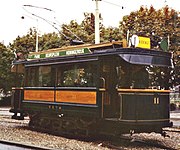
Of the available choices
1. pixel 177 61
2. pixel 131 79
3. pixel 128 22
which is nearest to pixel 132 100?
pixel 131 79

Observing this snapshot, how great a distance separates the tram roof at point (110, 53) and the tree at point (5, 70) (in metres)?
28.4

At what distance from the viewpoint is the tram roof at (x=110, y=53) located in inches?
460

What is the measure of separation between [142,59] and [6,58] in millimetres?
34873

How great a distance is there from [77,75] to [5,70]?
3160 cm

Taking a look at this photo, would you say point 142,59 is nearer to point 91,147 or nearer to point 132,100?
point 132,100

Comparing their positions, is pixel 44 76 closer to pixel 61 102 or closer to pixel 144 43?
pixel 61 102

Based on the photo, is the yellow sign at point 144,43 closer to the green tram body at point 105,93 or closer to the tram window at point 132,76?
the green tram body at point 105,93

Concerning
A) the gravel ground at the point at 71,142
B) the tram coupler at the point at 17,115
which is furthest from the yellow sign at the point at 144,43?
the tram coupler at the point at 17,115

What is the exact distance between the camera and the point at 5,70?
143 feet

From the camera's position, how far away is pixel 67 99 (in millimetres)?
13617

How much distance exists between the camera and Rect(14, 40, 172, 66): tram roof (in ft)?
38.3

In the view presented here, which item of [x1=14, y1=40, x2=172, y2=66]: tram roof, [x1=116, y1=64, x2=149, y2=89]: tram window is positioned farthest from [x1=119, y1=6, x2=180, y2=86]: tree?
[x1=116, y1=64, x2=149, y2=89]: tram window

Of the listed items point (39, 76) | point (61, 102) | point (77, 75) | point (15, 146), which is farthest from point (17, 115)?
point (15, 146)

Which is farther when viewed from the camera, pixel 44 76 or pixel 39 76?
pixel 39 76
